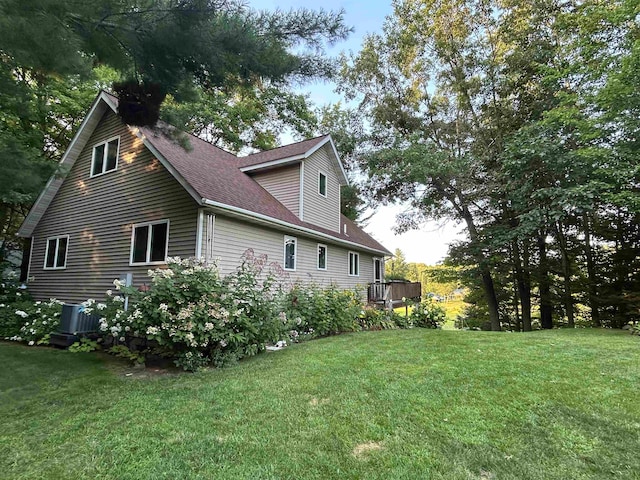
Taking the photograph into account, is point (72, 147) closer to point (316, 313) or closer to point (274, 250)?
point (274, 250)

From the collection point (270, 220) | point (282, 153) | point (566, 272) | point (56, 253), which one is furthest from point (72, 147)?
point (566, 272)

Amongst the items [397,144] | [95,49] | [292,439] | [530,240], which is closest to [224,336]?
[292,439]

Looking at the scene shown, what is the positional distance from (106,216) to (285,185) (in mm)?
5668

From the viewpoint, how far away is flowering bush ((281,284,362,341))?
813 centimetres

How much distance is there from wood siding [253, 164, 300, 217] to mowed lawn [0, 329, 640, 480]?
276 inches

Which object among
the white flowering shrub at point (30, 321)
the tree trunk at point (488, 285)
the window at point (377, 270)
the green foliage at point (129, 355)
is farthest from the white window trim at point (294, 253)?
the tree trunk at point (488, 285)

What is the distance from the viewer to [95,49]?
4699mm

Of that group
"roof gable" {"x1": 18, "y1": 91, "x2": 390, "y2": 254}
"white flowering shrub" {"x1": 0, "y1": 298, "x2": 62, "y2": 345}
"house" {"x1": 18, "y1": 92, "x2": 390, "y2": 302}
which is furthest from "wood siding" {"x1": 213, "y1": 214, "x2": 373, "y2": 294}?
"white flowering shrub" {"x1": 0, "y1": 298, "x2": 62, "y2": 345}

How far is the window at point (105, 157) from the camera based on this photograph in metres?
9.80

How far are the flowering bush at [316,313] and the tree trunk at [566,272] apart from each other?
369 inches

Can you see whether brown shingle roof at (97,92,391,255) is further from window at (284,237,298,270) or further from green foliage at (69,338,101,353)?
green foliage at (69,338,101,353)

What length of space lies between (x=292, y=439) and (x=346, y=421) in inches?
23.2

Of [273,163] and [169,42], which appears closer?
[169,42]

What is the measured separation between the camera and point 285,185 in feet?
39.0
